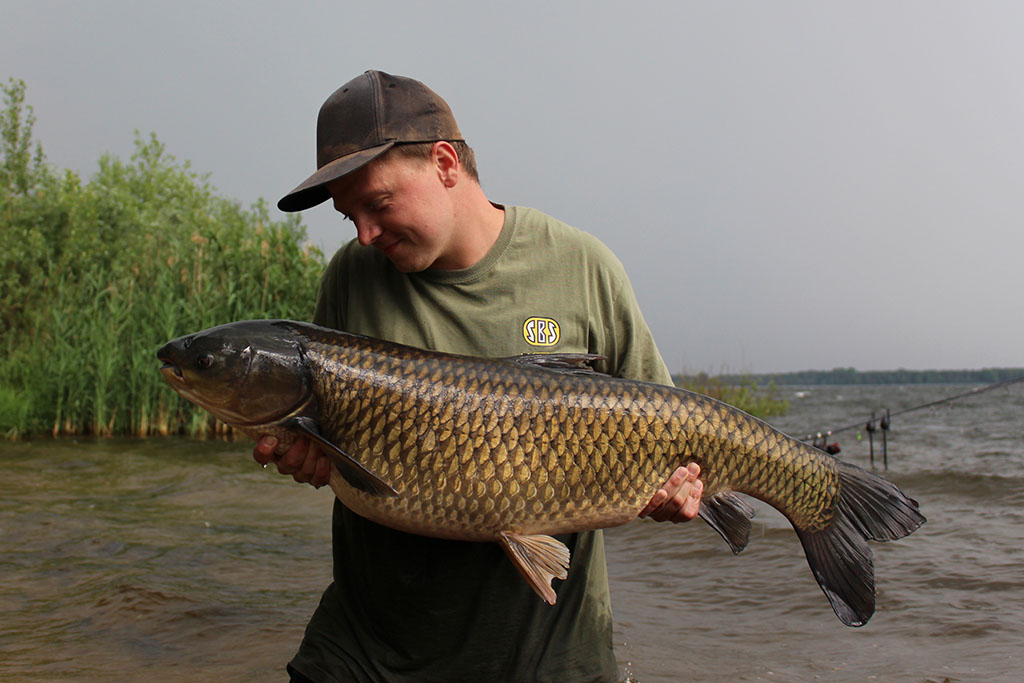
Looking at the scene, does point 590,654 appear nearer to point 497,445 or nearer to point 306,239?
point 497,445

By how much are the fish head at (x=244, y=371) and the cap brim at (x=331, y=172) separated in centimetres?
39

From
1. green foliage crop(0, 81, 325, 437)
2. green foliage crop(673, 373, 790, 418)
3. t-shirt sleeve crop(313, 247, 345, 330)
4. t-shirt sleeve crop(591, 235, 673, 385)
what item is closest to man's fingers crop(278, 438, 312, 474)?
t-shirt sleeve crop(313, 247, 345, 330)

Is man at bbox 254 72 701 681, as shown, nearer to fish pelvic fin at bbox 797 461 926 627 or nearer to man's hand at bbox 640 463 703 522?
man's hand at bbox 640 463 703 522

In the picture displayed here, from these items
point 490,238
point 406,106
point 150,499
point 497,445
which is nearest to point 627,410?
point 497,445

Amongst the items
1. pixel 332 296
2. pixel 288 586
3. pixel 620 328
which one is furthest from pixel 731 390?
pixel 332 296

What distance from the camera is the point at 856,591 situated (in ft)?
8.57

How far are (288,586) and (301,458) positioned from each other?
4083 mm

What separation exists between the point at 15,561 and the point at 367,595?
4.88 metres

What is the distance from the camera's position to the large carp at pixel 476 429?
7.59ft

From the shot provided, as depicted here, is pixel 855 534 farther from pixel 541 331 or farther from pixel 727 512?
pixel 541 331

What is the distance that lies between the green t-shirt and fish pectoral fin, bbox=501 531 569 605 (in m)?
0.23

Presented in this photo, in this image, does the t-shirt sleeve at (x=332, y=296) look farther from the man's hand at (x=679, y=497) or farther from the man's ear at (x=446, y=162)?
the man's hand at (x=679, y=497)

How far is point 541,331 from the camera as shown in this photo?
2.60 m

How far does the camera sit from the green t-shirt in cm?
246
